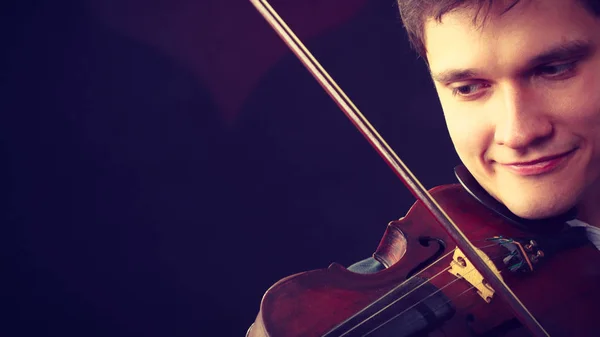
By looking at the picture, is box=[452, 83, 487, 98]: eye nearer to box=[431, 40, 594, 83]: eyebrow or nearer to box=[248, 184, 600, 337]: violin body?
box=[431, 40, 594, 83]: eyebrow

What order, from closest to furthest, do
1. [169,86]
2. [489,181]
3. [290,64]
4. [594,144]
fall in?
[594,144] → [489,181] → [169,86] → [290,64]

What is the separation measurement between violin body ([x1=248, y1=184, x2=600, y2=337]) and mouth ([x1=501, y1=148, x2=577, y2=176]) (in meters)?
0.13

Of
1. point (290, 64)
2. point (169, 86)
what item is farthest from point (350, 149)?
point (169, 86)

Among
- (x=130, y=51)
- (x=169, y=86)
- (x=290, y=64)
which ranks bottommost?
(x=290, y=64)

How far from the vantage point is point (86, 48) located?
47.0 inches

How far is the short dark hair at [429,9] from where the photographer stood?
2.30 feet

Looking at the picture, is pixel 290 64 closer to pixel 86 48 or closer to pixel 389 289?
pixel 86 48

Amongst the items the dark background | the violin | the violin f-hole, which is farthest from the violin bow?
the dark background

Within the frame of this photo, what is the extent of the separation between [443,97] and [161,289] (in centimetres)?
82

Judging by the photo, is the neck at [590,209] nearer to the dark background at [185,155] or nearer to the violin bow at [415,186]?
the violin bow at [415,186]

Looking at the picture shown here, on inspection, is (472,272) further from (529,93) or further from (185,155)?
(185,155)

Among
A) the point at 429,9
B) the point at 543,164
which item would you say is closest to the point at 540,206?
the point at 543,164

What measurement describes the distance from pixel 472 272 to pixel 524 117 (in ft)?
0.71

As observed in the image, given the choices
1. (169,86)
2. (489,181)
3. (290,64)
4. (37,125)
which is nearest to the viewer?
(489,181)
